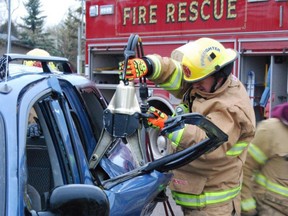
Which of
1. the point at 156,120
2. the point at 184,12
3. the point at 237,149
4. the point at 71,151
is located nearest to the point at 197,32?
the point at 184,12

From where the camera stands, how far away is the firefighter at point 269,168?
289 cm

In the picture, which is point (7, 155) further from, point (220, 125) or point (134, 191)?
point (220, 125)

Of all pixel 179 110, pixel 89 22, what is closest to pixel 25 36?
pixel 89 22

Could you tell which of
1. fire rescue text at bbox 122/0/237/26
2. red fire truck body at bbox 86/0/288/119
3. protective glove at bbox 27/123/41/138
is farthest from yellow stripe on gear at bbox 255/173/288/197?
fire rescue text at bbox 122/0/237/26

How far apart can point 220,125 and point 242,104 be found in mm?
228

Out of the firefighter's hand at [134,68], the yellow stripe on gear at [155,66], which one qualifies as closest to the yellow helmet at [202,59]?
the yellow stripe on gear at [155,66]

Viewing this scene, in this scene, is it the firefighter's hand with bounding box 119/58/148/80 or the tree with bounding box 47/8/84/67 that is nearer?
the firefighter's hand with bounding box 119/58/148/80

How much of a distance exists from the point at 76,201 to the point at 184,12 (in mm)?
6187

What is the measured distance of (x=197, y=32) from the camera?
7574 millimetres

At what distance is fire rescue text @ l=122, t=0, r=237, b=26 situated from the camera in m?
7.21

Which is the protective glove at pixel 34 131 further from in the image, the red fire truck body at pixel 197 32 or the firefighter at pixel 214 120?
the red fire truck body at pixel 197 32

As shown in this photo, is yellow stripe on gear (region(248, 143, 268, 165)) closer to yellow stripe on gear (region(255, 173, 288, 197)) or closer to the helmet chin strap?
yellow stripe on gear (region(255, 173, 288, 197))

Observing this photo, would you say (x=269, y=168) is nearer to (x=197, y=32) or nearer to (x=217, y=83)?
(x=217, y=83)

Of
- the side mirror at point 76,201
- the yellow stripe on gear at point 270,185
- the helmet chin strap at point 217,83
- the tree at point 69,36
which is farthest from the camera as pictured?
the tree at point 69,36
